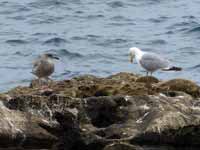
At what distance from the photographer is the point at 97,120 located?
10664mm

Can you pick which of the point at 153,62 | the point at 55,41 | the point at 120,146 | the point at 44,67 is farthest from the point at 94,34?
the point at 120,146

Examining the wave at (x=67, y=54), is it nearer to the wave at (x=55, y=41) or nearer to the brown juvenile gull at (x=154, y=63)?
the wave at (x=55, y=41)

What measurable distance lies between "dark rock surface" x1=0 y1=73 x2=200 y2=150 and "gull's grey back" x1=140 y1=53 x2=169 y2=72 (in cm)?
292

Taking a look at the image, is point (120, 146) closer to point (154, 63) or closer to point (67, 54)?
point (154, 63)

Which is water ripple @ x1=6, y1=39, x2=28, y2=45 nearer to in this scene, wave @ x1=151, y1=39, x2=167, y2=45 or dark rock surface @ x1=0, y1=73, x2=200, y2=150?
wave @ x1=151, y1=39, x2=167, y2=45

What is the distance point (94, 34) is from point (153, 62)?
10.2 m

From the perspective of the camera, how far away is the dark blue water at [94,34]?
19609mm

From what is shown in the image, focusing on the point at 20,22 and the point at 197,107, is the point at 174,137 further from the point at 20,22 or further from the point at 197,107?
the point at 20,22

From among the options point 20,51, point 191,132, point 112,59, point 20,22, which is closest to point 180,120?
point 191,132

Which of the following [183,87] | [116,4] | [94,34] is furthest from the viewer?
[116,4]

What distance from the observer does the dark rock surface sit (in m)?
10.2

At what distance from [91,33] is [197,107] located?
45.4 feet

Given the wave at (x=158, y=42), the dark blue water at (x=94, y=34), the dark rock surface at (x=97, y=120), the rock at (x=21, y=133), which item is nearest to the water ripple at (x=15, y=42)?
the dark blue water at (x=94, y=34)

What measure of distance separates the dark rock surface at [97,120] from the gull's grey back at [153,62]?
2923 mm
